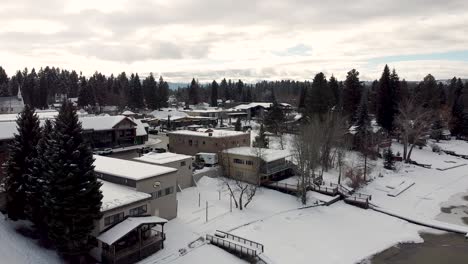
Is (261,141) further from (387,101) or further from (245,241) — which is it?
(387,101)

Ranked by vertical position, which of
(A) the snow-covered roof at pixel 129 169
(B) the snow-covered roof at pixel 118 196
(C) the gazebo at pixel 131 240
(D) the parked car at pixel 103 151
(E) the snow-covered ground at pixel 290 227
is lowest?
(E) the snow-covered ground at pixel 290 227

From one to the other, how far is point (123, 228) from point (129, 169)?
27.1 feet

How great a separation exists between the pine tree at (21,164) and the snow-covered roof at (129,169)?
5206 millimetres

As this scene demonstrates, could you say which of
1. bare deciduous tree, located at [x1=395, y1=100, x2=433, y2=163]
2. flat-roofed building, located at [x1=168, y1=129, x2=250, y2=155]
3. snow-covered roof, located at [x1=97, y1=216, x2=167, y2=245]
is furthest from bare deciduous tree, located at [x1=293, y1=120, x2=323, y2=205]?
bare deciduous tree, located at [x1=395, y1=100, x2=433, y2=163]

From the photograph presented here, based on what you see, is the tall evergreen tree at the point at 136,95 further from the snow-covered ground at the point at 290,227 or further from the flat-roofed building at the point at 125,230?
the flat-roofed building at the point at 125,230

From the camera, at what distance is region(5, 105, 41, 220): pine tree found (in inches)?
995

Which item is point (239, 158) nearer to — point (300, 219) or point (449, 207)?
point (300, 219)

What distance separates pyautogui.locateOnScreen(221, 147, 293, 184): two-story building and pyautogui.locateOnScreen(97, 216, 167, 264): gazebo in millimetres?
17621

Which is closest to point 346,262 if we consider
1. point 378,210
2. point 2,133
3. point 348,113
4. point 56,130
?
point 378,210

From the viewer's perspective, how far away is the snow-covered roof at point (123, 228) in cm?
2281

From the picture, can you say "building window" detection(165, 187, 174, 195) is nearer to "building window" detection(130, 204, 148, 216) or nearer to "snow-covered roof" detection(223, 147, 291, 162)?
"building window" detection(130, 204, 148, 216)

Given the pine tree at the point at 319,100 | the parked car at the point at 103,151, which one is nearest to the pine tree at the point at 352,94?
the pine tree at the point at 319,100

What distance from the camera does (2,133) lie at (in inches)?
1380

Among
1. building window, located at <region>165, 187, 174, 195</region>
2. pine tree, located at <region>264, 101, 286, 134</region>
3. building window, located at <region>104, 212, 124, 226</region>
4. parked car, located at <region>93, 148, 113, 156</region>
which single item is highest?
pine tree, located at <region>264, 101, 286, 134</region>
